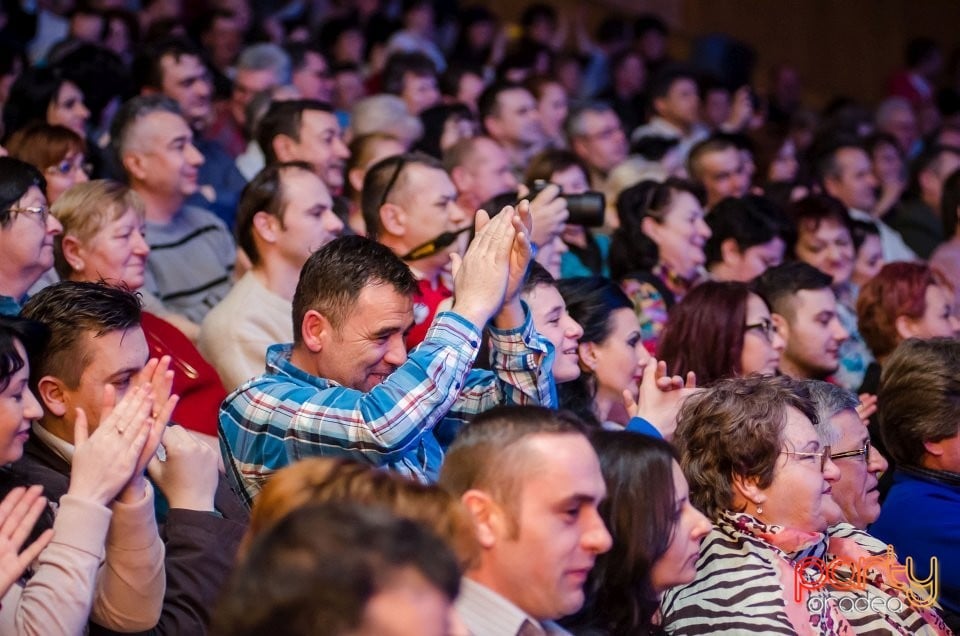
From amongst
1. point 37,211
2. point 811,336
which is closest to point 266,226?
point 37,211

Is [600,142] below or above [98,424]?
below

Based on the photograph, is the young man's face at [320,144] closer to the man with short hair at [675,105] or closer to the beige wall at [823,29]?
the man with short hair at [675,105]

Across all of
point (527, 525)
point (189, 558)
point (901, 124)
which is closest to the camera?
point (527, 525)

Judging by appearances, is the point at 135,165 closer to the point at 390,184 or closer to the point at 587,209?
the point at 390,184

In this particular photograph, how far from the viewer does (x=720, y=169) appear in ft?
17.2

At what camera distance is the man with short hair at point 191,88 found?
4.71m

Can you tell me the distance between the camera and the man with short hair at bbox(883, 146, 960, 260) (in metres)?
5.88

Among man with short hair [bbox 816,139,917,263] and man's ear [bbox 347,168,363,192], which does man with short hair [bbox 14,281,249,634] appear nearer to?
man's ear [bbox 347,168,363,192]

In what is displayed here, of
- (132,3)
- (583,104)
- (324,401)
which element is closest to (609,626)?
(324,401)

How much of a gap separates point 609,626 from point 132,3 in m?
5.46

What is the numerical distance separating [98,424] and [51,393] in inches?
3.6

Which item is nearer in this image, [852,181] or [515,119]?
[515,119]

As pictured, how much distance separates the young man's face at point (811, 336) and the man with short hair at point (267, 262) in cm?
126

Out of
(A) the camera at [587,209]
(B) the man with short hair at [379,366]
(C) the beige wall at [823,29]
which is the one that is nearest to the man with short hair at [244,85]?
(A) the camera at [587,209]
